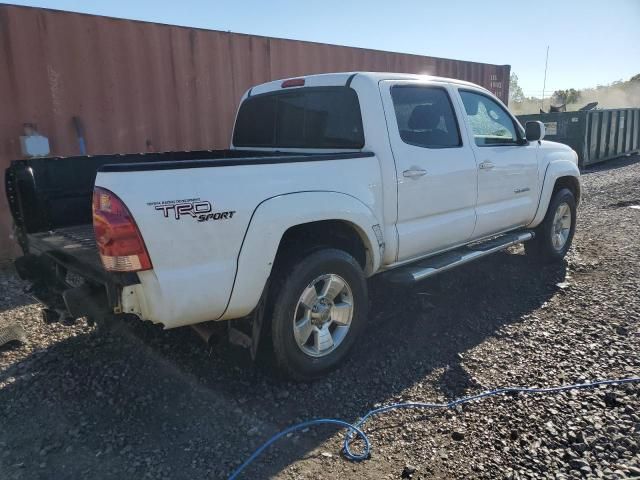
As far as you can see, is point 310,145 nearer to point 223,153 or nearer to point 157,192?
point 223,153

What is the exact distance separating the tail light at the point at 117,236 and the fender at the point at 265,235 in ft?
1.72

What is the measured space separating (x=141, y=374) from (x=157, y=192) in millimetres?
1546

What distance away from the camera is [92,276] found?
8.93 feet

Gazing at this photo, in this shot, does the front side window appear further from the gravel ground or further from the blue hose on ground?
the blue hose on ground

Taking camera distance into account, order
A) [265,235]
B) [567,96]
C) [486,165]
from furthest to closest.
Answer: [567,96] < [486,165] < [265,235]

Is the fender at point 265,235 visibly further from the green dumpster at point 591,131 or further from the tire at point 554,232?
the green dumpster at point 591,131

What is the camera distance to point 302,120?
403 cm

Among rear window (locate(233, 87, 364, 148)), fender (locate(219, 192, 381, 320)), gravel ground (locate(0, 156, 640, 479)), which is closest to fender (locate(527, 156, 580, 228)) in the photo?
gravel ground (locate(0, 156, 640, 479))

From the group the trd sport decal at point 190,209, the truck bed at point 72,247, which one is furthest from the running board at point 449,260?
the truck bed at point 72,247

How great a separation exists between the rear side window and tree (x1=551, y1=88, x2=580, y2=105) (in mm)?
52053

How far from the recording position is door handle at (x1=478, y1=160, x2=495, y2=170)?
435cm

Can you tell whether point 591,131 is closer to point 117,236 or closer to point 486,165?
point 486,165

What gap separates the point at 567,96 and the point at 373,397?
56.6m

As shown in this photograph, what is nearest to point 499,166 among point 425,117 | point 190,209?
point 425,117
